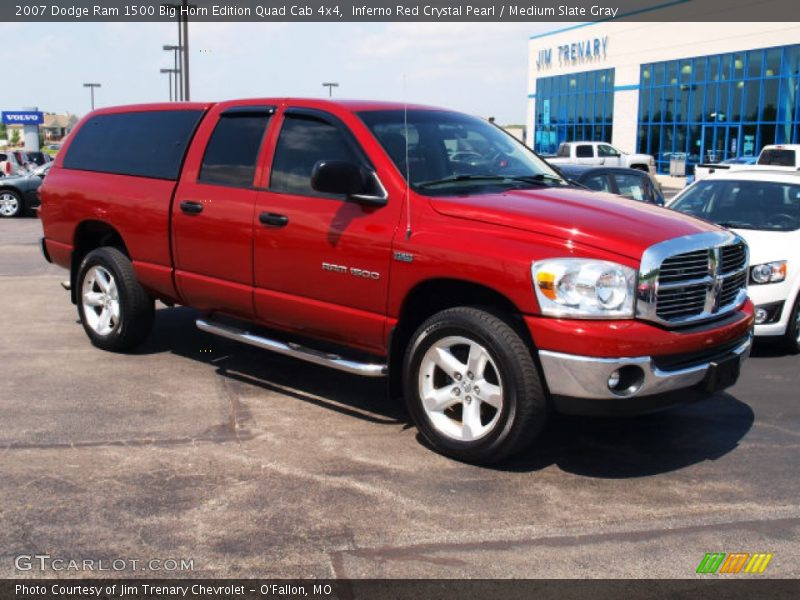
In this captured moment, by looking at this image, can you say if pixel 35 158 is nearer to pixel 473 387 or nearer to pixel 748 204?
pixel 748 204

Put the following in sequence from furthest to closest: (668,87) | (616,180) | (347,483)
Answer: (668,87) → (616,180) → (347,483)

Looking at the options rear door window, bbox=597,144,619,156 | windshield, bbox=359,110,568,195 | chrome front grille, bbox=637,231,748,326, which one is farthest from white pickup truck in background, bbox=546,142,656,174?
chrome front grille, bbox=637,231,748,326

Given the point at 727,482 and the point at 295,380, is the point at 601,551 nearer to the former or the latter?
the point at 727,482

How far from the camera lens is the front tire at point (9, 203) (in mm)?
21453

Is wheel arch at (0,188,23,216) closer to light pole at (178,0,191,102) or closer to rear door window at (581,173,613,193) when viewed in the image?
light pole at (178,0,191,102)

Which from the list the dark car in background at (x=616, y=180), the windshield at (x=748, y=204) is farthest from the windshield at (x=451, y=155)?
the dark car in background at (x=616, y=180)

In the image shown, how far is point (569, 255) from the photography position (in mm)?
4219

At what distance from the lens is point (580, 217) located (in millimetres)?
4512

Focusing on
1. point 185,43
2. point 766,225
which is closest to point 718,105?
point 185,43

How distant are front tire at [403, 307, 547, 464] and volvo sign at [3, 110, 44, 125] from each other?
53420 mm

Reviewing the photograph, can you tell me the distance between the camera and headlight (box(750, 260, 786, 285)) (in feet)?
23.6

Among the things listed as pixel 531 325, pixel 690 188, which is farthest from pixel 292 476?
pixel 690 188

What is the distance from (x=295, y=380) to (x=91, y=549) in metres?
2.81

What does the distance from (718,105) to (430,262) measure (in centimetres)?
3537
